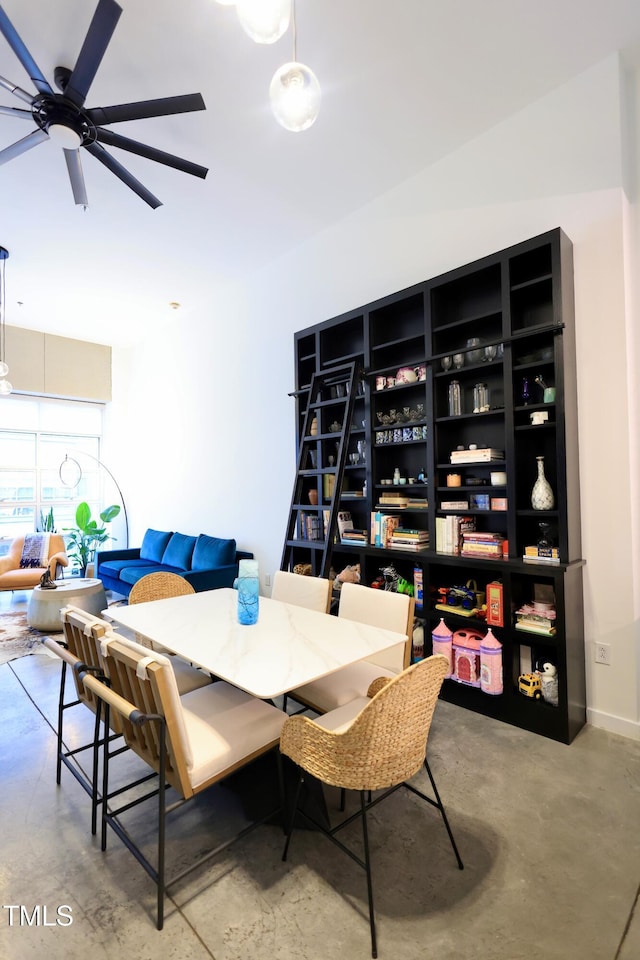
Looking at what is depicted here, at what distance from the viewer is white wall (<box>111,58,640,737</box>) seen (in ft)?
7.95

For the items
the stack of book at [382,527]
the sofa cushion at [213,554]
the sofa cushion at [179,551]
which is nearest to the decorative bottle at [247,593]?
the stack of book at [382,527]

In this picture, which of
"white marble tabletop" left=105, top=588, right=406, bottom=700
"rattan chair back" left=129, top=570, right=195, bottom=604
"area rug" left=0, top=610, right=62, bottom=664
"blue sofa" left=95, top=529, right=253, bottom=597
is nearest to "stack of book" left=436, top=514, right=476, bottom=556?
"white marble tabletop" left=105, top=588, right=406, bottom=700

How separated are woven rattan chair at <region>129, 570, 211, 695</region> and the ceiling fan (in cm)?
226

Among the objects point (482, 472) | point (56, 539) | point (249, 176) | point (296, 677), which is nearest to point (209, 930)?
point (296, 677)

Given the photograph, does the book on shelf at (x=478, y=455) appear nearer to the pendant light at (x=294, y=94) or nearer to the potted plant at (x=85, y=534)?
the pendant light at (x=294, y=94)

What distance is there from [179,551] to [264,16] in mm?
4651

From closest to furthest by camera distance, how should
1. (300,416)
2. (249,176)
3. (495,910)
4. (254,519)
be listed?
1. (495,910)
2. (249,176)
3. (300,416)
4. (254,519)

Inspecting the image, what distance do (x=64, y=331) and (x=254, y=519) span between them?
412cm

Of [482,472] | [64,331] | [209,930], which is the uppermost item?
[64,331]

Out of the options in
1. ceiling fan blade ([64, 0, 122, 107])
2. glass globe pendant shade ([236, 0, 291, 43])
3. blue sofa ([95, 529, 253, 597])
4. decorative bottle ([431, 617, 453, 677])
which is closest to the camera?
glass globe pendant shade ([236, 0, 291, 43])

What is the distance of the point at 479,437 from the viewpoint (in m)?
3.01

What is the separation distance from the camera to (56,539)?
579 centimetres

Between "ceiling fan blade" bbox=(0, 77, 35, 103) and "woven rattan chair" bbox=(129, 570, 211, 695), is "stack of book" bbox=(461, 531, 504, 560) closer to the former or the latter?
"woven rattan chair" bbox=(129, 570, 211, 695)

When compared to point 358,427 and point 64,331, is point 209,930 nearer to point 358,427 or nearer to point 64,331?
point 358,427
